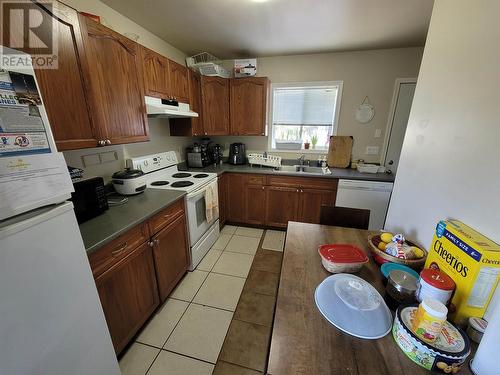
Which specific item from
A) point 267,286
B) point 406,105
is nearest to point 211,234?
point 267,286

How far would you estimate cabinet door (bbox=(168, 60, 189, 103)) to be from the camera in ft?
7.18

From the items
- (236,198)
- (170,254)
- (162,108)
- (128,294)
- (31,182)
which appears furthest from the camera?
(236,198)

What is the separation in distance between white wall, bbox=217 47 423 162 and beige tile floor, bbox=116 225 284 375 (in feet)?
7.64

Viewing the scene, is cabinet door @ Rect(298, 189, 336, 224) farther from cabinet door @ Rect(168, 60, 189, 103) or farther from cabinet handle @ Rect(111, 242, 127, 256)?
cabinet handle @ Rect(111, 242, 127, 256)

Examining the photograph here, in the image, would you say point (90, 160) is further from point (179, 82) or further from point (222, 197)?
point (222, 197)

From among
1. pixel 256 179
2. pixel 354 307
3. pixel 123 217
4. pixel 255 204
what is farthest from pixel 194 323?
pixel 256 179

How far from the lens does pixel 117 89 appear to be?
59.4 inches

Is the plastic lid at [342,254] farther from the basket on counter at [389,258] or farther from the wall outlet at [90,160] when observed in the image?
the wall outlet at [90,160]

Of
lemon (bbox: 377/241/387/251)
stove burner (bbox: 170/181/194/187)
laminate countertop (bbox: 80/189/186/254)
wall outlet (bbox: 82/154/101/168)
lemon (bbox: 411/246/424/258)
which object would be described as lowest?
lemon (bbox: 377/241/387/251)

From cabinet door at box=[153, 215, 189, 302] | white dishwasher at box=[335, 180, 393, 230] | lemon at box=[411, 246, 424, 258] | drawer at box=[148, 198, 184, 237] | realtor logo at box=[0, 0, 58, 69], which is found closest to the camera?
realtor logo at box=[0, 0, 58, 69]

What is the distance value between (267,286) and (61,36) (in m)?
2.32

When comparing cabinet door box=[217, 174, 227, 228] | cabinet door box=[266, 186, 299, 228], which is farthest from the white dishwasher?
cabinet door box=[217, 174, 227, 228]

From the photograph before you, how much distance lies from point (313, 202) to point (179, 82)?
2.21m

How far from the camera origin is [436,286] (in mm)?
706
